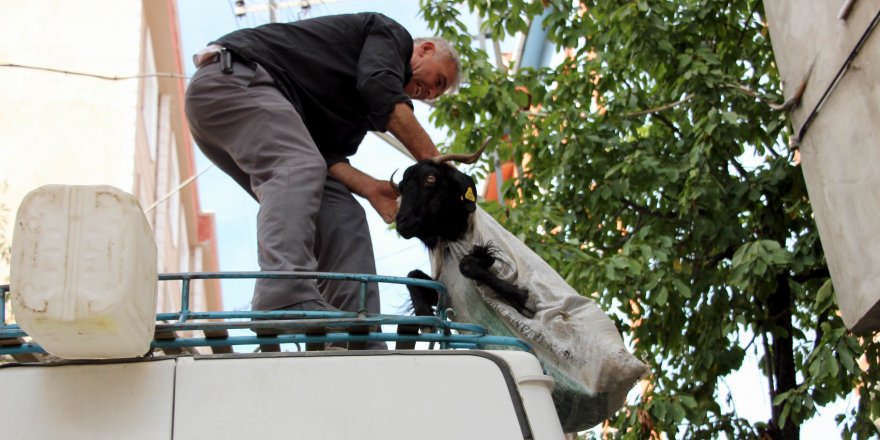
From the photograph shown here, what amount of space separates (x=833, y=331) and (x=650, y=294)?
1.47m

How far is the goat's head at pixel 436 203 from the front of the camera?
4480 mm

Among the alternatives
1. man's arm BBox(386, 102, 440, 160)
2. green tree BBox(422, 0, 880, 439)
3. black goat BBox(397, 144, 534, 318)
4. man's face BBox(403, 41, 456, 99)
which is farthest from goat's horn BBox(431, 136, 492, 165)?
green tree BBox(422, 0, 880, 439)

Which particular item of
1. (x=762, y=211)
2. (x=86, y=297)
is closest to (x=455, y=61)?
(x=86, y=297)

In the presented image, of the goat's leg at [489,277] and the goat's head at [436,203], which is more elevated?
the goat's head at [436,203]

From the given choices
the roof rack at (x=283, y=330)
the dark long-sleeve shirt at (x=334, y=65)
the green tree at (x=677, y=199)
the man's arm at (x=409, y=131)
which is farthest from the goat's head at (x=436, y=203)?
the green tree at (x=677, y=199)

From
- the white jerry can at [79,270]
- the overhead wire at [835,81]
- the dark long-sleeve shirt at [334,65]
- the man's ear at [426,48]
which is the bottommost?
the white jerry can at [79,270]

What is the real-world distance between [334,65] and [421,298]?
114 cm

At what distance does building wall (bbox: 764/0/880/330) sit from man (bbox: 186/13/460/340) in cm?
310

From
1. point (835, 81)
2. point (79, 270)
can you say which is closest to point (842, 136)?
point (835, 81)

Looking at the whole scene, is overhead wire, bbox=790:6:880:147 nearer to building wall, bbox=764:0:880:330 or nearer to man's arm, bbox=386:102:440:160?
building wall, bbox=764:0:880:330

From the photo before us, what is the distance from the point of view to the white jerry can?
8.71 ft

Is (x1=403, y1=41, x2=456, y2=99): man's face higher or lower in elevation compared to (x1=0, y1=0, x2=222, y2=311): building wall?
lower

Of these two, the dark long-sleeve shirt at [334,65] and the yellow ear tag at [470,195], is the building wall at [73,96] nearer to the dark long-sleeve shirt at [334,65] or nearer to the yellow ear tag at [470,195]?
the dark long-sleeve shirt at [334,65]

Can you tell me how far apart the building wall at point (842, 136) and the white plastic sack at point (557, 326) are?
367 cm
